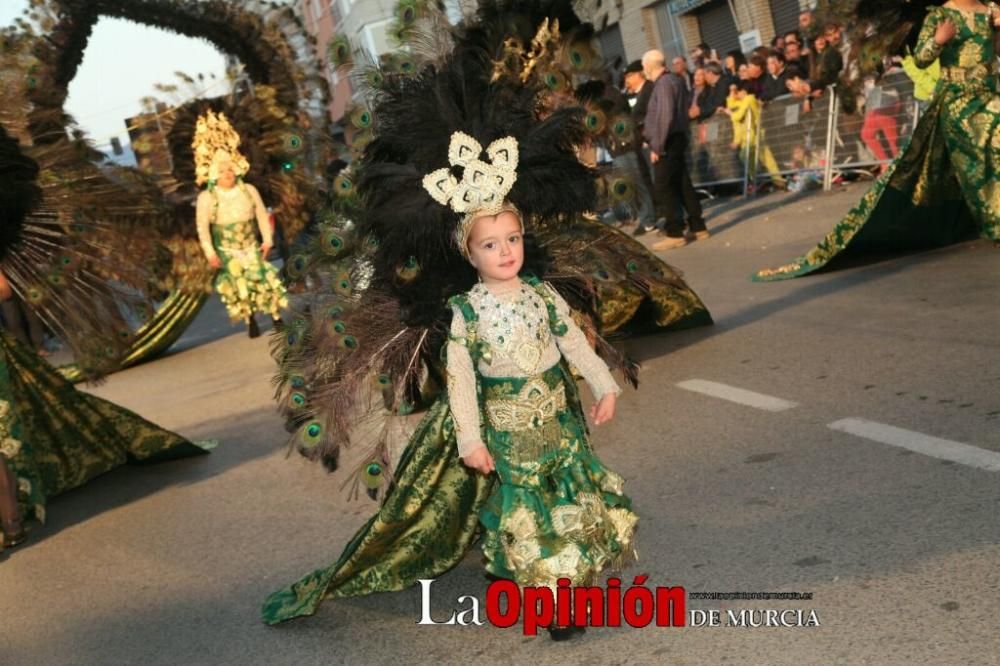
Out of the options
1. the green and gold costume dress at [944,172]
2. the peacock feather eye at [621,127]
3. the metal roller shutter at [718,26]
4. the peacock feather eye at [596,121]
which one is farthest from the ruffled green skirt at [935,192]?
the metal roller shutter at [718,26]

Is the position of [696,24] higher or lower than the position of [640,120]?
higher

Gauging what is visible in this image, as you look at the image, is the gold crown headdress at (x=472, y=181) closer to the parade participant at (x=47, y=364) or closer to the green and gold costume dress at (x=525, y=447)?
the green and gold costume dress at (x=525, y=447)

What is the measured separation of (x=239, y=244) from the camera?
42.7 feet

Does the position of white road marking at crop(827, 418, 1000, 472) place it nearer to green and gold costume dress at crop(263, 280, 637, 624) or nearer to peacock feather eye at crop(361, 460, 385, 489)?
green and gold costume dress at crop(263, 280, 637, 624)

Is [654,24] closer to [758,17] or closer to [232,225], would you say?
[758,17]

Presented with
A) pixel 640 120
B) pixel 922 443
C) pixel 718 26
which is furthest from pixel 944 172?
Answer: pixel 718 26

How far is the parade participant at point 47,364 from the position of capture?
22.4ft

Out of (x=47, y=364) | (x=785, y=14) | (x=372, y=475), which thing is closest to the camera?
(x=372, y=475)

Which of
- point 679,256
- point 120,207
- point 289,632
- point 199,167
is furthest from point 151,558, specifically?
point 679,256

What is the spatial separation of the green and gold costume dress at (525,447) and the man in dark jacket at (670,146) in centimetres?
1034

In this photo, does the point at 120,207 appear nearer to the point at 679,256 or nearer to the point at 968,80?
the point at 968,80

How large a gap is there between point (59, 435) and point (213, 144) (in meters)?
6.27

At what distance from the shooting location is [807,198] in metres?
15.6

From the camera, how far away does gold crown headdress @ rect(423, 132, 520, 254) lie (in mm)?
4133
